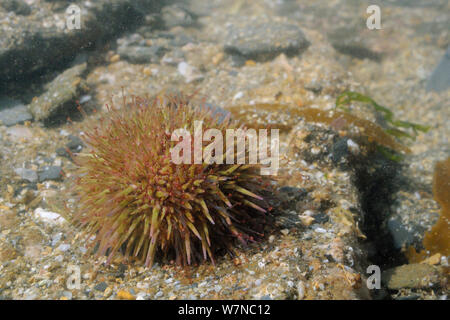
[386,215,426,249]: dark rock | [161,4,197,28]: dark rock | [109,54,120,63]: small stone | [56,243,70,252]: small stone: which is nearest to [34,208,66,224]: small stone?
[56,243,70,252]: small stone

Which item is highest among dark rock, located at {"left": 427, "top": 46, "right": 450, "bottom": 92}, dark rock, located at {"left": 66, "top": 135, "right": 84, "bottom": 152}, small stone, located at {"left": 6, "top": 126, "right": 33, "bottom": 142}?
dark rock, located at {"left": 427, "top": 46, "right": 450, "bottom": 92}

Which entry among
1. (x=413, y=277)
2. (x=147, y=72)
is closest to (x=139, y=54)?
(x=147, y=72)

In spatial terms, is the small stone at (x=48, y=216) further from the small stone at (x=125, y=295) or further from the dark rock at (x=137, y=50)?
the dark rock at (x=137, y=50)

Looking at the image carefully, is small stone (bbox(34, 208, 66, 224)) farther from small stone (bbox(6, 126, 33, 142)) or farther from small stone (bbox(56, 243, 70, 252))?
small stone (bbox(6, 126, 33, 142))

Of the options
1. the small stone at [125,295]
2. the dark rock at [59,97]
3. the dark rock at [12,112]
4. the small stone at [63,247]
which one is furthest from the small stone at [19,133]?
the small stone at [125,295]

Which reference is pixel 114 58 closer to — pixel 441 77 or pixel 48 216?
pixel 48 216
